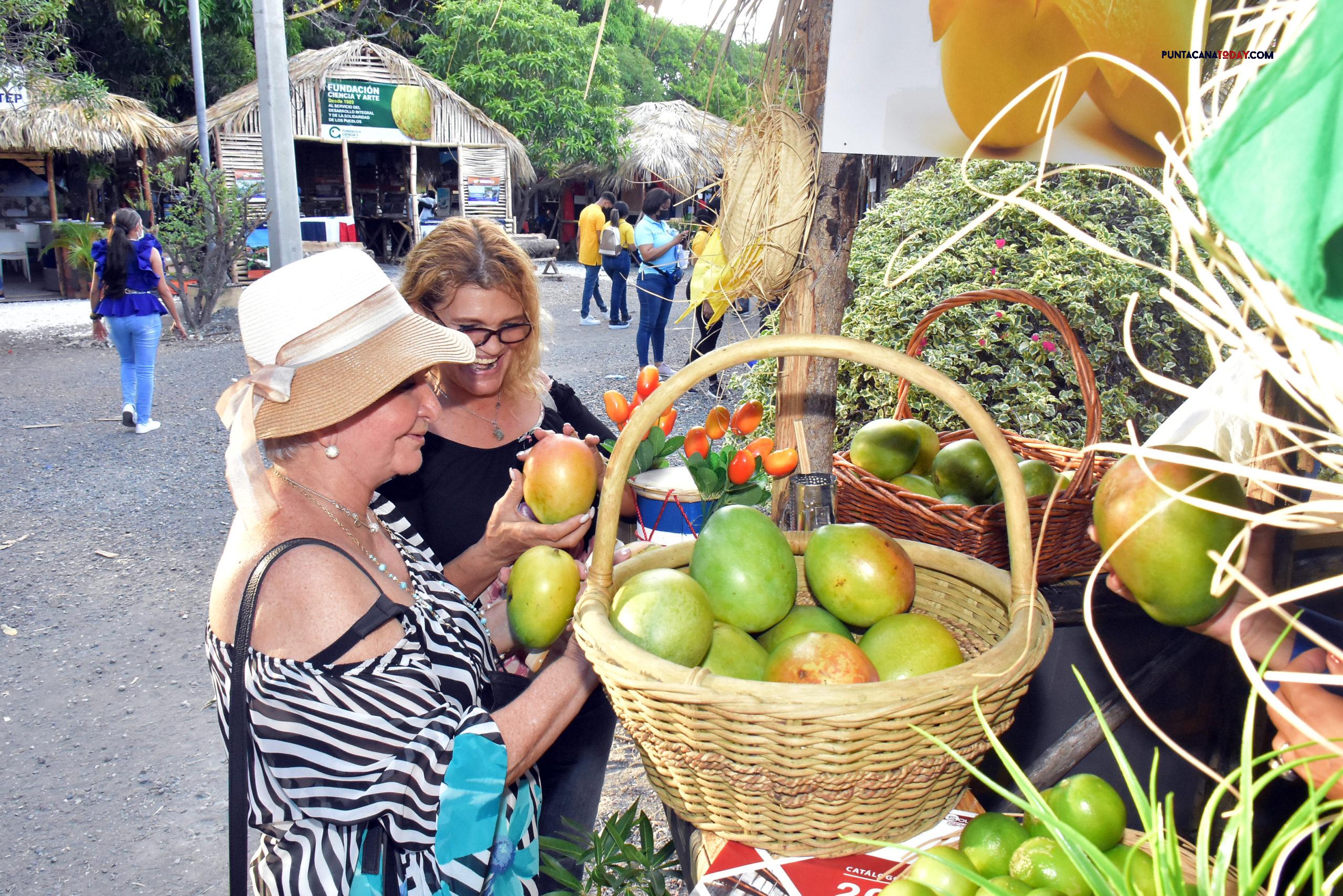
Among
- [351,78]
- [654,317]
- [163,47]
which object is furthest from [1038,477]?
[163,47]

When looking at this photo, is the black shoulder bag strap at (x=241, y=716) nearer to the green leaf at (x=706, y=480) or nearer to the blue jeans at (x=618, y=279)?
the green leaf at (x=706, y=480)

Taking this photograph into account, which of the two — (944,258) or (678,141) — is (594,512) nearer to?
(944,258)

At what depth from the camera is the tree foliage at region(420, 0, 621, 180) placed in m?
20.3

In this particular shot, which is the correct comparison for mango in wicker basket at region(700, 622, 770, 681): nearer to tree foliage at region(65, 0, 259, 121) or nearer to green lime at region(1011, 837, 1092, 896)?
green lime at region(1011, 837, 1092, 896)

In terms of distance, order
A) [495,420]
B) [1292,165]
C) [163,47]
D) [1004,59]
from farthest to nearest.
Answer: [163,47] → [495,420] → [1004,59] → [1292,165]

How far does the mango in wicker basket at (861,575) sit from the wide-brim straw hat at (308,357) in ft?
2.62

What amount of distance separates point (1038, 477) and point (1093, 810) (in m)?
1.05

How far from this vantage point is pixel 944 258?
3900 mm

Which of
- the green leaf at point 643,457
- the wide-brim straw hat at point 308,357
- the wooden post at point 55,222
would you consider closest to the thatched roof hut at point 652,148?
the wooden post at point 55,222

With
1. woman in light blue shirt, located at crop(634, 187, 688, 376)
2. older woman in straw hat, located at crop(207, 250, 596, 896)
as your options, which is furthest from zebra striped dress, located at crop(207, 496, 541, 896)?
woman in light blue shirt, located at crop(634, 187, 688, 376)

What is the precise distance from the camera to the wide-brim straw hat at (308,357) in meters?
1.52

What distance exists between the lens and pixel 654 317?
28.4 feet

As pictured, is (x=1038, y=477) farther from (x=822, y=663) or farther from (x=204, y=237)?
(x=204, y=237)

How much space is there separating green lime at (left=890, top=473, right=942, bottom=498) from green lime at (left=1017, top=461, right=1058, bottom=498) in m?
0.21
